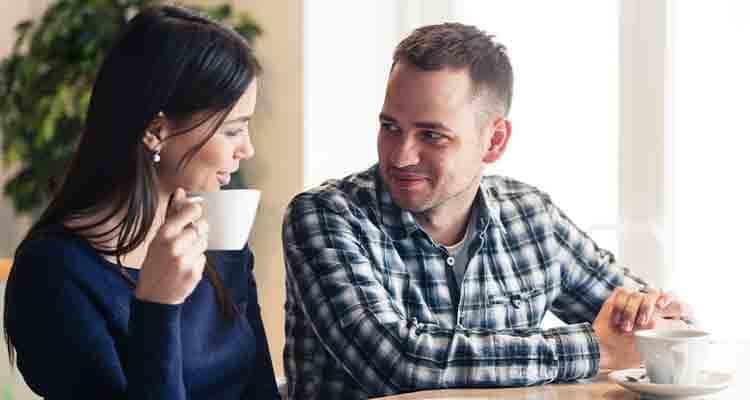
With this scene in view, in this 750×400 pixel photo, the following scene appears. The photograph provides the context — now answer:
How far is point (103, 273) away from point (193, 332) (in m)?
0.21

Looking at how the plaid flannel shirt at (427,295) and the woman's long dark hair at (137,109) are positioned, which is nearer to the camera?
the woman's long dark hair at (137,109)

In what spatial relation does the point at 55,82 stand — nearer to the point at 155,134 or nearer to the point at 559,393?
the point at 155,134

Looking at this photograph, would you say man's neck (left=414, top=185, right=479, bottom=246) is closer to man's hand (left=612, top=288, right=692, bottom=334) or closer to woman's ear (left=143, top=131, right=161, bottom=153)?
man's hand (left=612, top=288, right=692, bottom=334)

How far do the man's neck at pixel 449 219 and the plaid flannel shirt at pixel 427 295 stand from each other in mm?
34

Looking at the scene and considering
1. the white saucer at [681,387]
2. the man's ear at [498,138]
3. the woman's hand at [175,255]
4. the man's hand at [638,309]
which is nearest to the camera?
the woman's hand at [175,255]

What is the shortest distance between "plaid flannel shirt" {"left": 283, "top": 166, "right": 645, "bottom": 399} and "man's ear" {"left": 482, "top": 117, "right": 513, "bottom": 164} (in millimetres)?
75

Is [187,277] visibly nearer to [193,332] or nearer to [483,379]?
[193,332]

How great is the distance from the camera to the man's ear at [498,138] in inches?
82.4

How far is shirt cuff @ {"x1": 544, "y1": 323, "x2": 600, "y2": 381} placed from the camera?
1697 millimetres

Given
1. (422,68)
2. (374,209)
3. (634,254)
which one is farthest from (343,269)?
(634,254)

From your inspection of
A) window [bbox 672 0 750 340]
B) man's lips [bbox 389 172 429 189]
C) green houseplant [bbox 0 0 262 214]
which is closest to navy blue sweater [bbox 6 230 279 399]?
man's lips [bbox 389 172 429 189]

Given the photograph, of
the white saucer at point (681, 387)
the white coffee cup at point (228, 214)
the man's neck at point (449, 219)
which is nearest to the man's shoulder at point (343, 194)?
the man's neck at point (449, 219)

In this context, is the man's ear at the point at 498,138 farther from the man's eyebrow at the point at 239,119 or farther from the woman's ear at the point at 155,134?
the woman's ear at the point at 155,134

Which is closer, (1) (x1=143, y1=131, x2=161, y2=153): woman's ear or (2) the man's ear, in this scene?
(1) (x1=143, y1=131, x2=161, y2=153): woman's ear
